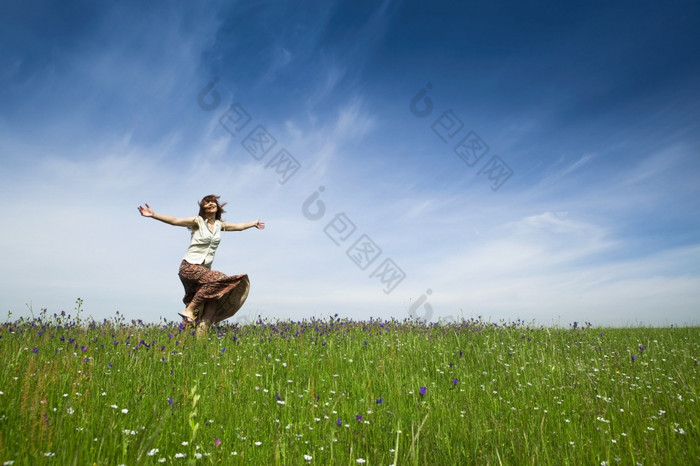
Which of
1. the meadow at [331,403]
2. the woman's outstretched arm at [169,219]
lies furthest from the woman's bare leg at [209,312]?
the woman's outstretched arm at [169,219]

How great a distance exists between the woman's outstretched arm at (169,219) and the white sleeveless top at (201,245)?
13cm

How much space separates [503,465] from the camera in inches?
125

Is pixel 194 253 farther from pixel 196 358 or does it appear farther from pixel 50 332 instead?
pixel 196 358

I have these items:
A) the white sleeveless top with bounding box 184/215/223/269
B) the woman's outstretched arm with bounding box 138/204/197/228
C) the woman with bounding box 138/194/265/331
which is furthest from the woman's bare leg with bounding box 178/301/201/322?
the woman's outstretched arm with bounding box 138/204/197/228

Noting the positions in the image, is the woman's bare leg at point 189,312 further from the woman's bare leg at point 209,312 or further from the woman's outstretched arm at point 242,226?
the woman's outstretched arm at point 242,226

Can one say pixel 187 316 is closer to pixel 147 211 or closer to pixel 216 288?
pixel 216 288

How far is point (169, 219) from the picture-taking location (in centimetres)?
922

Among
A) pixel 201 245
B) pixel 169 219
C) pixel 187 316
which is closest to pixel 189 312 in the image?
pixel 187 316

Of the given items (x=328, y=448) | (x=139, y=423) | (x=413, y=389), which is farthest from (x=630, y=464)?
(x=139, y=423)

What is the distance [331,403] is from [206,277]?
5909 millimetres

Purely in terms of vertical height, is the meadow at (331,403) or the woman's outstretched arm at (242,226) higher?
the woman's outstretched arm at (242,226)

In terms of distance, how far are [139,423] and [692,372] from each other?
322 inches

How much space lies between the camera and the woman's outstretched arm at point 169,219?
8867 millimetres

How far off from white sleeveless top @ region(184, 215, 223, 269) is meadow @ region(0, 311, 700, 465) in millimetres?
1919
